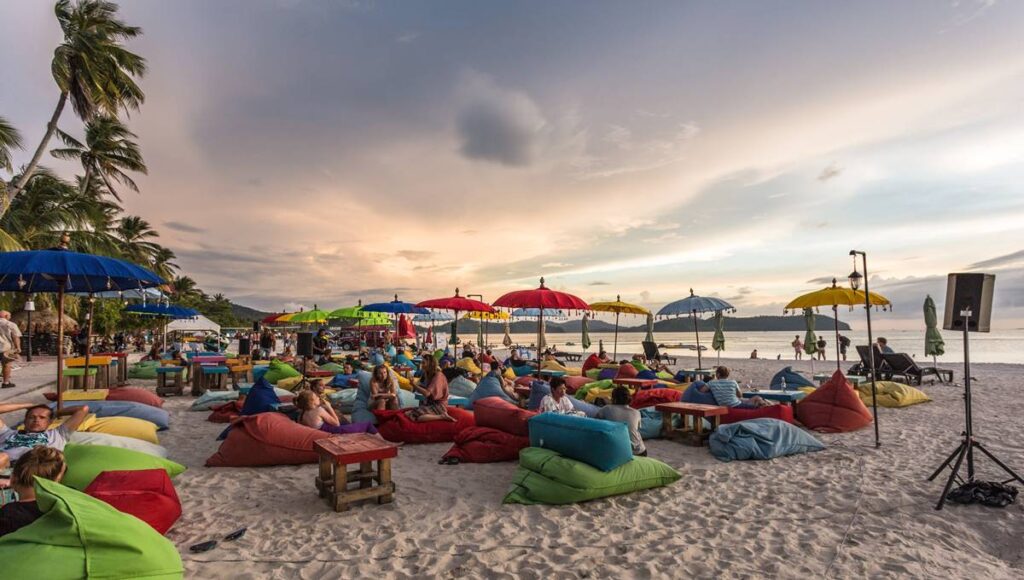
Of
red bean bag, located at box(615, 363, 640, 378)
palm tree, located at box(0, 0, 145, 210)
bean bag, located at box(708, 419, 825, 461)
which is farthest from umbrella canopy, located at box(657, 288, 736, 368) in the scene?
palm tree, located at box(0, 0, 145, 210)

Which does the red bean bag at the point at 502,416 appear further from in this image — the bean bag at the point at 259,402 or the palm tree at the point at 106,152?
the palm tree at the point at 106,152

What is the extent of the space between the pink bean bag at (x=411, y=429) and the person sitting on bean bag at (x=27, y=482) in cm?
402

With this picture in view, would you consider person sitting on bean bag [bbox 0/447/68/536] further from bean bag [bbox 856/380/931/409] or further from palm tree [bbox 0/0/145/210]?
palm tree [bbox 0/0/145/210]

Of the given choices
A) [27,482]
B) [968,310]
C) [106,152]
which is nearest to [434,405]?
[27,482]

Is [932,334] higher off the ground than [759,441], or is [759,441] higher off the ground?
[932,334]

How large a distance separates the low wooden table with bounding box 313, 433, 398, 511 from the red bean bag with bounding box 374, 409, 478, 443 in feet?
6.54

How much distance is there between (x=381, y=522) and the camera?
405cm

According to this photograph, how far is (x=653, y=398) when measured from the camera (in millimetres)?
8641

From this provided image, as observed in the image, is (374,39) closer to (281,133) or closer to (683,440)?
(281,133)

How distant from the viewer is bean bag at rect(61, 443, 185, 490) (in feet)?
13.5

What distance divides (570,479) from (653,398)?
4581 mm

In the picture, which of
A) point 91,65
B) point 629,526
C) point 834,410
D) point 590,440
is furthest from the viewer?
point 91,65

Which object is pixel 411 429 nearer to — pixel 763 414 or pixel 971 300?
pixel 763 414

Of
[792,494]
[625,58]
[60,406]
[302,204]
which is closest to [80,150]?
[302,204]
